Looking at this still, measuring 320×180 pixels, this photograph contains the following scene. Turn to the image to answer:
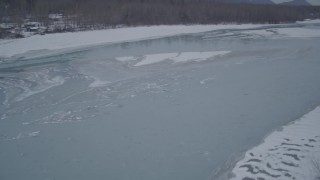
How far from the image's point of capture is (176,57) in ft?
45.1

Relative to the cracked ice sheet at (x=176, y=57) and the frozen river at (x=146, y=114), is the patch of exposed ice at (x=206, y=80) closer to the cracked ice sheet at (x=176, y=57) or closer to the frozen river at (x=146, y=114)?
the frozen river at (x=146, y=114)

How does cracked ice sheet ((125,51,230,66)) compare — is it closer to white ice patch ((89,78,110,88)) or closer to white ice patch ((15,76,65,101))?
white ice patch ((89,78,110,88))

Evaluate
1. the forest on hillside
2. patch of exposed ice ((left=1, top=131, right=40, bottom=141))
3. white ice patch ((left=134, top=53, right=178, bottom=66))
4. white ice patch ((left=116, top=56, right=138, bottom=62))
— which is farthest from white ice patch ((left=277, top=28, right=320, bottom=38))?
patch of exposed ice ((left=1, top=131, right=40, bottom=141))

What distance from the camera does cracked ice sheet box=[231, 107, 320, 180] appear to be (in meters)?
4.53

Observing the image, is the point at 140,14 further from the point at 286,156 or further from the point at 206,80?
the point at 286,156

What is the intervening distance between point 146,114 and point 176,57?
6749mm

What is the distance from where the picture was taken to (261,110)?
7.20 m

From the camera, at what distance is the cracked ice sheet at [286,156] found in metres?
4.53

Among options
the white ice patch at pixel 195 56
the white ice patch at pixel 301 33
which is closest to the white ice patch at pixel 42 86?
the white ice patch at pixel 195 56

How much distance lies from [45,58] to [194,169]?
1263 cm

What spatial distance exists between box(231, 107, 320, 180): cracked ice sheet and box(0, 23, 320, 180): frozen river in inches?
9.9

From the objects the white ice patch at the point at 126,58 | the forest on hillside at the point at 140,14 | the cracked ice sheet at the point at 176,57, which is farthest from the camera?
the forest on hillside at the point at 140,14

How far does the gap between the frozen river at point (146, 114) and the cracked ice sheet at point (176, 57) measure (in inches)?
9.3

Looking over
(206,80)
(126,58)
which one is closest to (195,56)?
(126,58)
